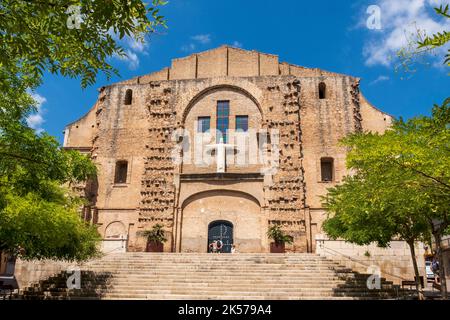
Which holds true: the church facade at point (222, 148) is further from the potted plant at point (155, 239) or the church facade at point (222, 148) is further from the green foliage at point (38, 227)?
the green foliage at point (38, 227)

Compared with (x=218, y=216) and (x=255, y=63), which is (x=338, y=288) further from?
(x=255, y=63)

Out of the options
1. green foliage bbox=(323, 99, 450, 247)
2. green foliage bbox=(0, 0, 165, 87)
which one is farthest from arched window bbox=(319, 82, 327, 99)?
green foliage bbox=(0, 0, 165, 87)

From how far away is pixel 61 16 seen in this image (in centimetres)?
468

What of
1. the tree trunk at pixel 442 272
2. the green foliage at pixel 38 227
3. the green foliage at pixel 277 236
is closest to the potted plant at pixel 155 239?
the green foliage at pixel 277 236

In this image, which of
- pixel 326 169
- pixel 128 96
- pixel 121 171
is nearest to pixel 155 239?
pixel 121 171

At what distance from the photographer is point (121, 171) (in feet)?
92.3

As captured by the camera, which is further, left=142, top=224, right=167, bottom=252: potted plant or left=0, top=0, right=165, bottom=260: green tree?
left=142, top=224, right=167, bottom=252: potted plant

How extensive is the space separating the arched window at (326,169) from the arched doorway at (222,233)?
22.1 feet

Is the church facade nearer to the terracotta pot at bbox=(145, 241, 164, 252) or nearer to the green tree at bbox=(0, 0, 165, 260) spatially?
the terracotta pot at bbox=(145, 241, 164, 252)

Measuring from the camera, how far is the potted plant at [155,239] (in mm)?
24016

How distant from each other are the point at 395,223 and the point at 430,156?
5.43 metres

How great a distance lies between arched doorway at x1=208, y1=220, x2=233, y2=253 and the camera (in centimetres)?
2497

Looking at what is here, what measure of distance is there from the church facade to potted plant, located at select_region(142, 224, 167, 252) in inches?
21.1
